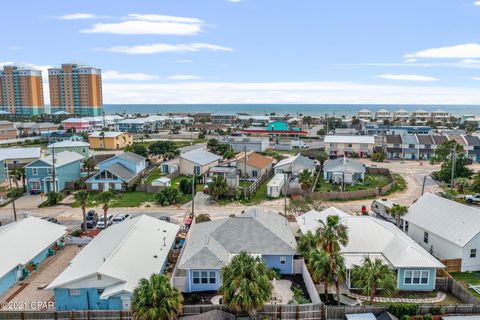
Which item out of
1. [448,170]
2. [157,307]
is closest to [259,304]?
[157,307]

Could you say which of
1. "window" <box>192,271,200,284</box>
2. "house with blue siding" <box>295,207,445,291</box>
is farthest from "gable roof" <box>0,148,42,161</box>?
"house with blue siding" <box>295,207,445,291</box>

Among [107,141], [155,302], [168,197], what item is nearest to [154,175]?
[168,197]

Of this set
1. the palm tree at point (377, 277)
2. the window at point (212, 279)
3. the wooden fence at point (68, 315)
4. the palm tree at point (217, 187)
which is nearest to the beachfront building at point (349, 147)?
the palm tree at point (217, 187)

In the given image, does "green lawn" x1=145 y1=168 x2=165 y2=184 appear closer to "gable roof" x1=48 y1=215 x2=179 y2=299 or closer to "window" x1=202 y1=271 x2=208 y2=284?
"gable roof" x1=48 y1=215 x2=179 y2=299

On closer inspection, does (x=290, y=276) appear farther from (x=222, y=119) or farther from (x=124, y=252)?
(x=222, y=119)

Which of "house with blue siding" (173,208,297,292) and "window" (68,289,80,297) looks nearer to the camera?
"window" (68,289,80,297)

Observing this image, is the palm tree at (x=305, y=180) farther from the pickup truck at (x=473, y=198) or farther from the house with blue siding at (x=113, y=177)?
the house with blue siding at (x=113, y=177)
